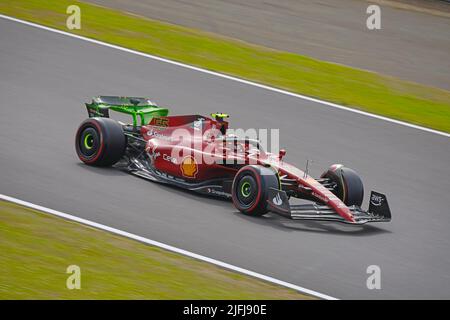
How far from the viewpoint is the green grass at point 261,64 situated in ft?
57.4

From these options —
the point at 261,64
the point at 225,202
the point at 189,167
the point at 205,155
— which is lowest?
the point at 225,202

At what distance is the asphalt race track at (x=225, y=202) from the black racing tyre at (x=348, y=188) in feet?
1.40

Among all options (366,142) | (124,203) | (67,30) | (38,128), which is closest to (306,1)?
(67,30)

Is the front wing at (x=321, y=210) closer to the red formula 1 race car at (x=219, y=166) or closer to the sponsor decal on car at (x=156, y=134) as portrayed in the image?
the red formula 1 race car at (x=219, y=166)

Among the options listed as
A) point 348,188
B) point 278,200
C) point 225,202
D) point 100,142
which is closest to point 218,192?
point 225,202

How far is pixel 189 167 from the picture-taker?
1282cm

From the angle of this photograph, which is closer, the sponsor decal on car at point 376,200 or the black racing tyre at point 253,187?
the black racing tyre at point 253,187

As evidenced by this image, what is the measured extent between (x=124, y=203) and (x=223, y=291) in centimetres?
269

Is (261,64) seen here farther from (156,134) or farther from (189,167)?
(189,167)

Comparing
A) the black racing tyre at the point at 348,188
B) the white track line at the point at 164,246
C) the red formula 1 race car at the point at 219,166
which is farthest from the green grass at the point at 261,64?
the white track line at the point at 164,246

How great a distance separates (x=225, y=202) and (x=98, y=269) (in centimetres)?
297

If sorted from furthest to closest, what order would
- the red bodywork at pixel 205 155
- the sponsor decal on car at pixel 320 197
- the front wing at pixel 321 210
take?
the red bodywork at pixel 205 155 → the sponsor decal on car at pixel 320 197 → the front wing at pixel 321 210

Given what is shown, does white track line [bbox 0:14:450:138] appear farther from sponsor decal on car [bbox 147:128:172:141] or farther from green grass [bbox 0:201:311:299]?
green grass [bbox 0:201:311:299]

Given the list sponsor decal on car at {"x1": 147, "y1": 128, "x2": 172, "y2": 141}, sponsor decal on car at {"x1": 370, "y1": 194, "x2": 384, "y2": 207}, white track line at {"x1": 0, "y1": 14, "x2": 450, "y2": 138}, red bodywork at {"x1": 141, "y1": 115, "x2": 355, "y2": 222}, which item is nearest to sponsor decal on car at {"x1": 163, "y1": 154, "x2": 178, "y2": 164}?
red bodywork at {"x1": 141, "y1": 115, "x2": 355, "y2": 222}
